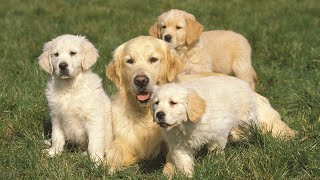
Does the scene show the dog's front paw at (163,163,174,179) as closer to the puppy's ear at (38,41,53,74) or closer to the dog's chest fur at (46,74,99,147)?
the dog's chest fur at (46,74,99,147)

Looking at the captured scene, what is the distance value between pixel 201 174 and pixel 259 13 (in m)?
6.58

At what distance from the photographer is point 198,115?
3.64 metres

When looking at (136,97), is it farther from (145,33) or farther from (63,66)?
(145,33)

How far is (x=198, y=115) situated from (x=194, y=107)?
7 cm

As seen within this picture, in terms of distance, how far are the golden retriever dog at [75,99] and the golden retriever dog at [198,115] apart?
687 millimetres

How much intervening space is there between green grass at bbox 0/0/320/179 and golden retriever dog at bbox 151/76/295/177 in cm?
A: 17

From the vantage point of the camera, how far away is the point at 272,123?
179 inches

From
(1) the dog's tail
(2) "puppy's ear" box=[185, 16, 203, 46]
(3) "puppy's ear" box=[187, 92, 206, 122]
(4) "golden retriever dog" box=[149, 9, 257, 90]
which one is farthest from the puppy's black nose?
(2) "puppy's ear" box=[185, 16, 203, 46]

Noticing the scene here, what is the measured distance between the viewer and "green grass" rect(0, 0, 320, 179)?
3.66 meters

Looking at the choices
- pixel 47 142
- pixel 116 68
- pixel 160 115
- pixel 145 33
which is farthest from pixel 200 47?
pixel 160 115

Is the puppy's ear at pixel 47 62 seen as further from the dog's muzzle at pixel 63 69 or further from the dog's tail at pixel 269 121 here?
the dog's tail at pixel 269 121

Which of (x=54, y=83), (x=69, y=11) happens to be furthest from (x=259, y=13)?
(x=54, y=83)

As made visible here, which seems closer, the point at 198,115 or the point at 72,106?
the point at 198,115

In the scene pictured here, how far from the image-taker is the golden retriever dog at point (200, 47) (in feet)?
20.4
